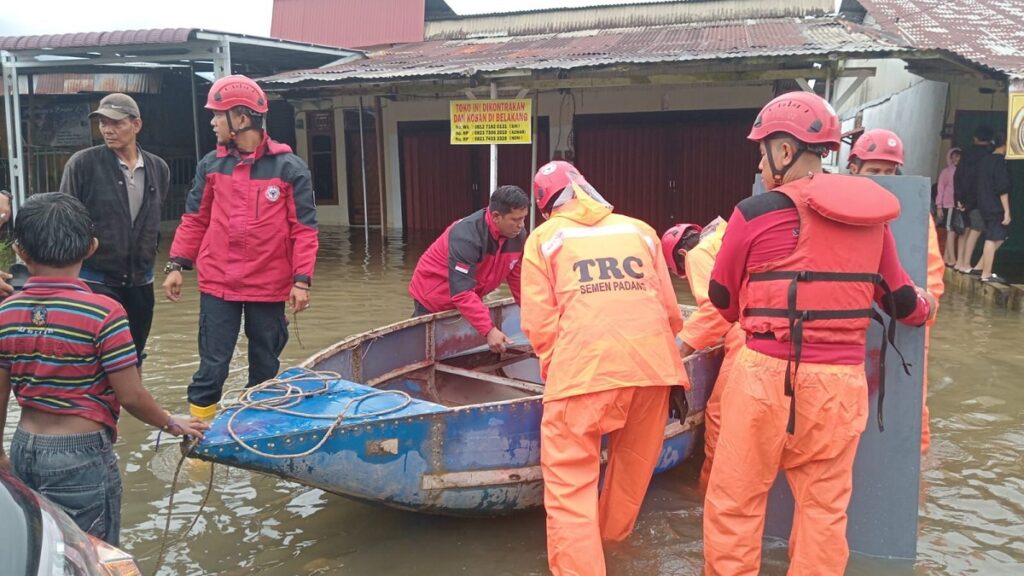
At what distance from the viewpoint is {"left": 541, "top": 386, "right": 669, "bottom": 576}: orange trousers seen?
10.1ft

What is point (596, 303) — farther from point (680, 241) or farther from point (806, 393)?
point (680, 241)

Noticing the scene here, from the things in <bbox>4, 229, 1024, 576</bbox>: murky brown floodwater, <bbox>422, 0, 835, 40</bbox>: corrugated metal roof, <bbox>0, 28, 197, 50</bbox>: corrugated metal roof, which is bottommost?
<bbox>4, 229, 1024, 576</bbox>: murky brown floodwater

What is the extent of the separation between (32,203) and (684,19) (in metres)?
13.6

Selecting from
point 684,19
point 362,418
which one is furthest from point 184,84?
point 362,418

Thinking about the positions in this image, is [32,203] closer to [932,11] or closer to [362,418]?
[362,418]

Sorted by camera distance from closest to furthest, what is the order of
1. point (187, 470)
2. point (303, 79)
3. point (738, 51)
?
point (187, 470) → point (738, 51) → point (303, 79)

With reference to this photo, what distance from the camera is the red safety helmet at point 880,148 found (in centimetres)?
427

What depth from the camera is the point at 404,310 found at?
8.99 metres

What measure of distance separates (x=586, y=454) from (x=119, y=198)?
2.82 metres

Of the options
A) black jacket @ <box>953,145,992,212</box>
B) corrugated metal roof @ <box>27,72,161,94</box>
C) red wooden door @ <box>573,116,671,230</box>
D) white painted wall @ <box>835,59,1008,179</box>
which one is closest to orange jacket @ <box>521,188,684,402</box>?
black jacket @ <box>953,145,992,212</box>

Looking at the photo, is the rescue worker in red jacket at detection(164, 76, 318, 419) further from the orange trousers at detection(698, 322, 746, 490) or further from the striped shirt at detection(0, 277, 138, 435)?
the orange trousers at detection(698, 322, 746, 490)

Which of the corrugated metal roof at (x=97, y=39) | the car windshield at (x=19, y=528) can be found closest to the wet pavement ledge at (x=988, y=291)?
the car windshield at (x=19, y=528)

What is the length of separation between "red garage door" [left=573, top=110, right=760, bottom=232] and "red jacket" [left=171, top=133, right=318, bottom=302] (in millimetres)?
10812

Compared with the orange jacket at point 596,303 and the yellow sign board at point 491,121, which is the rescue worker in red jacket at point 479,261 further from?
the yellow sign board at point 491,121
